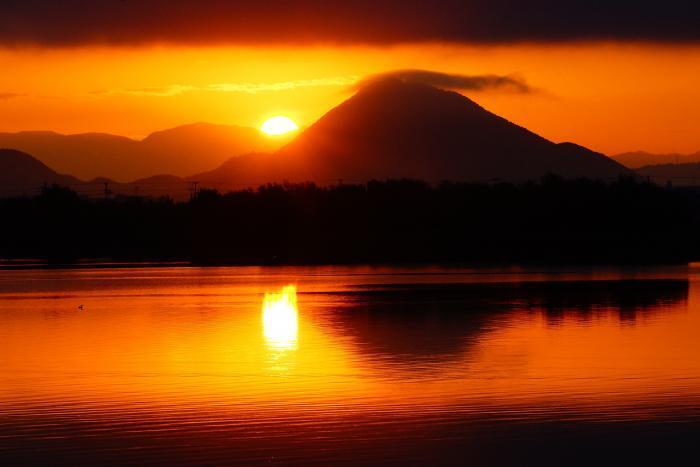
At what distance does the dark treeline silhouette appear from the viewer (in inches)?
4941

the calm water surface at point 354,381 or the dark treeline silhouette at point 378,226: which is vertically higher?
the dark treeline silhouette at point 378,226

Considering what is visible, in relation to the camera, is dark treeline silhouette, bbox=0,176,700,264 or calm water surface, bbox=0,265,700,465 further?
dark treeline silhouette, bbox=0,176,700,264

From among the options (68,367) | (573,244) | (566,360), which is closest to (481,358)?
(566,360)

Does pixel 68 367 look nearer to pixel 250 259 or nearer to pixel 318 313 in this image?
pixel 318 313

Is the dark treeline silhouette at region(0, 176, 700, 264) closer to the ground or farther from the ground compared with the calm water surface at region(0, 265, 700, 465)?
farther from the ground

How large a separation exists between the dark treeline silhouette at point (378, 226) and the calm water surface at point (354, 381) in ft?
222

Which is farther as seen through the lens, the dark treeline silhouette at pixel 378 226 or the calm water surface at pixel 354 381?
the dark treeline silhouette at pixel 378 226

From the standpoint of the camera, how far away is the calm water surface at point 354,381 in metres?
20.9

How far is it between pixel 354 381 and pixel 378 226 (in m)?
110

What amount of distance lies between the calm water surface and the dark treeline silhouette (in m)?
67.8

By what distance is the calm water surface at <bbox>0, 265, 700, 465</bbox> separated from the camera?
20938mm

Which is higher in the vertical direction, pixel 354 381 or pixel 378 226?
pixel 378 226

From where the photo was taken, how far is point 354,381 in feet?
93.4

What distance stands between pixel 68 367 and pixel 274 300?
27192 mm
